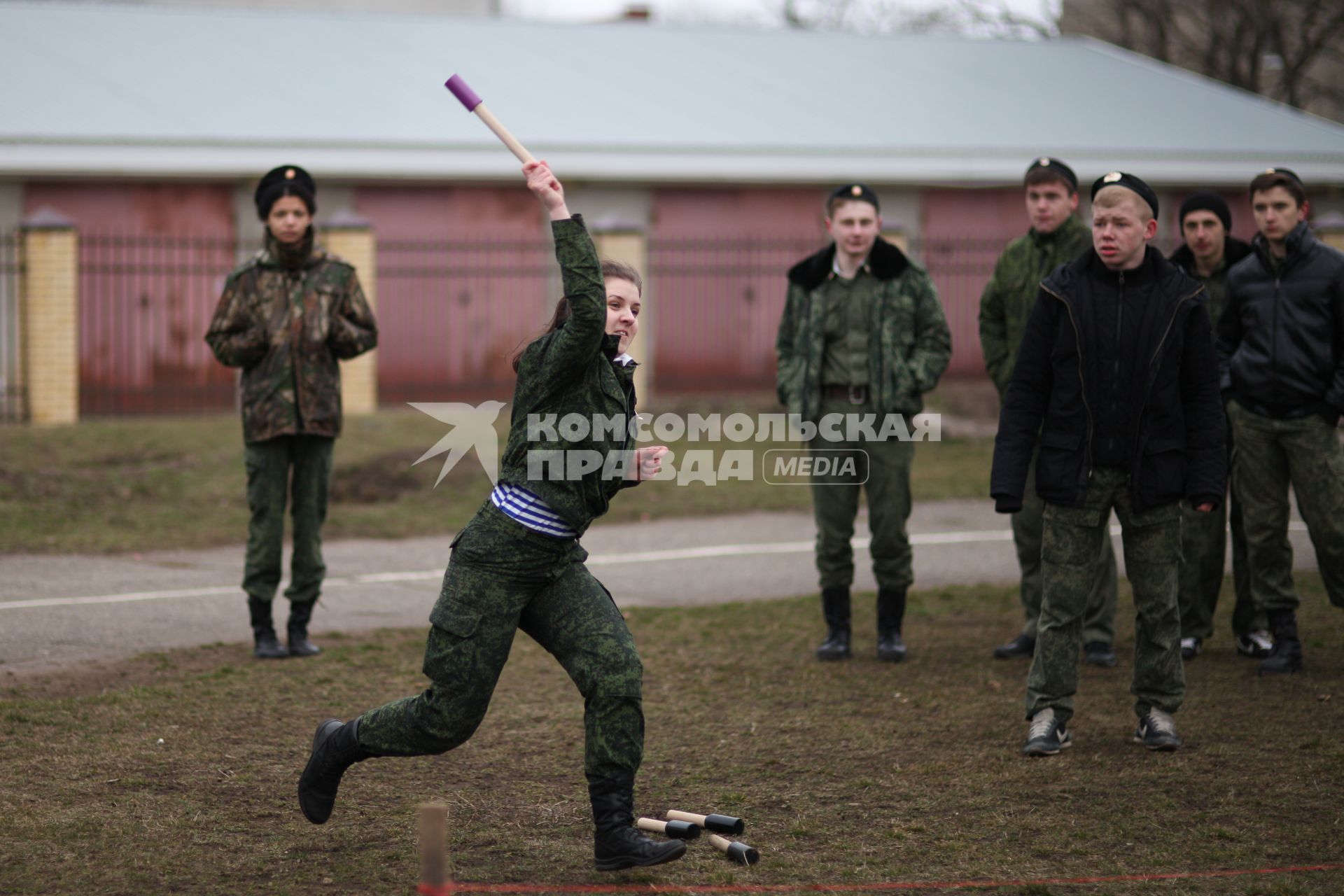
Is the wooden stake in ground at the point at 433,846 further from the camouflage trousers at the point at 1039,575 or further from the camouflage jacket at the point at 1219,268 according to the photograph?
the camouflage jacket at the point at 1219,268

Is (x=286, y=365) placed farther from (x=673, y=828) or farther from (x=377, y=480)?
(x=377, y=480)

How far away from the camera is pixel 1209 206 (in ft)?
24.1

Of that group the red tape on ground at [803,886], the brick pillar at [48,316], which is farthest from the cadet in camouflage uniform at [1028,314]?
the brick pillar at [48,316]

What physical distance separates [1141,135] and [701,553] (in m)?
17.6

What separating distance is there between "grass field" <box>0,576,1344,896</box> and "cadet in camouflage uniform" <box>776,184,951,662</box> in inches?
20.8

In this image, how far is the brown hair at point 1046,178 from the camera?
720 centimetres

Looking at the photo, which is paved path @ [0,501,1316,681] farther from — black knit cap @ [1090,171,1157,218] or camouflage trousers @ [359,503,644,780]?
black knit cap @ [1090,171,1157,218]

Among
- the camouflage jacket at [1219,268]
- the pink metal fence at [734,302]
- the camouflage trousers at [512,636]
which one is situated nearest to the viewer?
the camouflage trousers at [512,636]

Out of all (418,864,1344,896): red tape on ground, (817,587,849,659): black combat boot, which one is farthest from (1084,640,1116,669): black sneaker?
(418,864,1344,896): red tape on ground

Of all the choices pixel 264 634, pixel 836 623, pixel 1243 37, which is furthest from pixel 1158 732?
pixel 1243 37

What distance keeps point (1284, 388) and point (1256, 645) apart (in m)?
1.39

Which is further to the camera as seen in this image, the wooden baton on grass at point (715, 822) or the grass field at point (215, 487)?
the grass field at point (215, 487)

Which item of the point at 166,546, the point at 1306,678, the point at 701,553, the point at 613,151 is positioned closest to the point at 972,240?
the point at 613,151

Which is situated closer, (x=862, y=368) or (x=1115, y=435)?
(x=1115, y=435)
